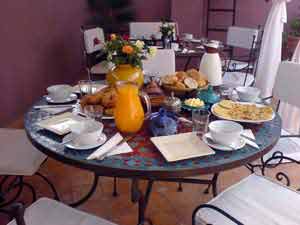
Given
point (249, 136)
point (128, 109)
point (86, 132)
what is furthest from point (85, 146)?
point (249, 136)

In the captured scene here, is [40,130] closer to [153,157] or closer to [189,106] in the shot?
[153,157]

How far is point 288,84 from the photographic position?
205 cm

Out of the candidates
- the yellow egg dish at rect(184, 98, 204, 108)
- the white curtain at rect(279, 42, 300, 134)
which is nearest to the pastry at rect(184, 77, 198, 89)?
the yellow egg dish at rect(184, 98, 204, 108)

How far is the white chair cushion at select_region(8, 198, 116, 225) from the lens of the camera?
4.12ft

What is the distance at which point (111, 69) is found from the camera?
1754 mm

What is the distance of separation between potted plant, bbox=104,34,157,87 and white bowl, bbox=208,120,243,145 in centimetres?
51

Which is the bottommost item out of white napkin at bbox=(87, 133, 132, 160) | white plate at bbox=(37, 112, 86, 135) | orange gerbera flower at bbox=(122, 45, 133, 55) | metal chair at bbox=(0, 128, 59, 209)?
metal chair at bbox=(0, 128, 59, 209)

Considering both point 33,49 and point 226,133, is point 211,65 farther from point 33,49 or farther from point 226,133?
point 33,49

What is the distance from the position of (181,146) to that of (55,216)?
563 mm

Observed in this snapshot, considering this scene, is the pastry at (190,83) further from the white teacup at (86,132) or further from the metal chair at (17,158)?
the metal chair at (17,158)

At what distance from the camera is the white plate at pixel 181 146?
3.88ft

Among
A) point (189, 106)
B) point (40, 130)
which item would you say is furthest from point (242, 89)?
point (40, 130)

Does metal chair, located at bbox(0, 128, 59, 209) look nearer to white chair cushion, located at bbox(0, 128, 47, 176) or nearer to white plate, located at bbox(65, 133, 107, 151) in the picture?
white chair cushion, located at bbox(0, 128, 47, 176)

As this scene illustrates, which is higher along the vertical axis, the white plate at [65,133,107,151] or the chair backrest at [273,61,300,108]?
the chair backrest at [273,61,300,108]
